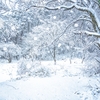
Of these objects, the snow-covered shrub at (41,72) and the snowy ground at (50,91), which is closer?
the snowy ground at (50,91)

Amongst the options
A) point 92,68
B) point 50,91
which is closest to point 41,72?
point 92,68

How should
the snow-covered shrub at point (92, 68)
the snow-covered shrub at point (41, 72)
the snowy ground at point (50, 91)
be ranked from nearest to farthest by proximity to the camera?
the snowy ground at point (50, 91) < the snow-covered shrub at point (41, 72) < the snow-covered shrub at point (92, 68)

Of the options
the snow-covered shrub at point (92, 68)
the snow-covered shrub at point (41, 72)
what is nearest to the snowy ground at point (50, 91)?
the snow-covered shrub at point (41, 72)

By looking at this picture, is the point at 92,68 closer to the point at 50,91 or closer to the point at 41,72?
the point at 41,72

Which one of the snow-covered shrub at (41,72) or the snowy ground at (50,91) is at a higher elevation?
the snowy ground at (50,91)

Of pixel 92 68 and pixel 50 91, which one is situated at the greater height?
pixel 50 91

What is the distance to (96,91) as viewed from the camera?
780cm

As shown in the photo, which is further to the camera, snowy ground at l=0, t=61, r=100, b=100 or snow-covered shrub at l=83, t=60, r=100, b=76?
snow-covered shrub at l=83, t=60, r=100, b=76

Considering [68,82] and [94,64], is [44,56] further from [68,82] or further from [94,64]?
[68,82]

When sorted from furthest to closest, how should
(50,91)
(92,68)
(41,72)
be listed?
(92,68), (41,72), (50,91)

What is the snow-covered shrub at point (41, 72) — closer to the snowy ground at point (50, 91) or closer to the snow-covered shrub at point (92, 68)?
the snowy ground at point (50, 91)

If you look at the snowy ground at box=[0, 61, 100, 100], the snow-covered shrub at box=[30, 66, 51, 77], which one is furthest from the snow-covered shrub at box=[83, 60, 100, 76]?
the snowy ground at box=[0, 61, 100, 100]

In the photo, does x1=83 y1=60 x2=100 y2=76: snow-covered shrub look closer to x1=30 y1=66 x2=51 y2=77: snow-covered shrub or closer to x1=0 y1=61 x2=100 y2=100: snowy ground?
x1=30 y1=66 x2=51 y2=77: snow-covered shrub

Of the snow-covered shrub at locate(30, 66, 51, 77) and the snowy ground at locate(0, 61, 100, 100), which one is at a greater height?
the snowy ground at locate(0, 61, 100, 100)
